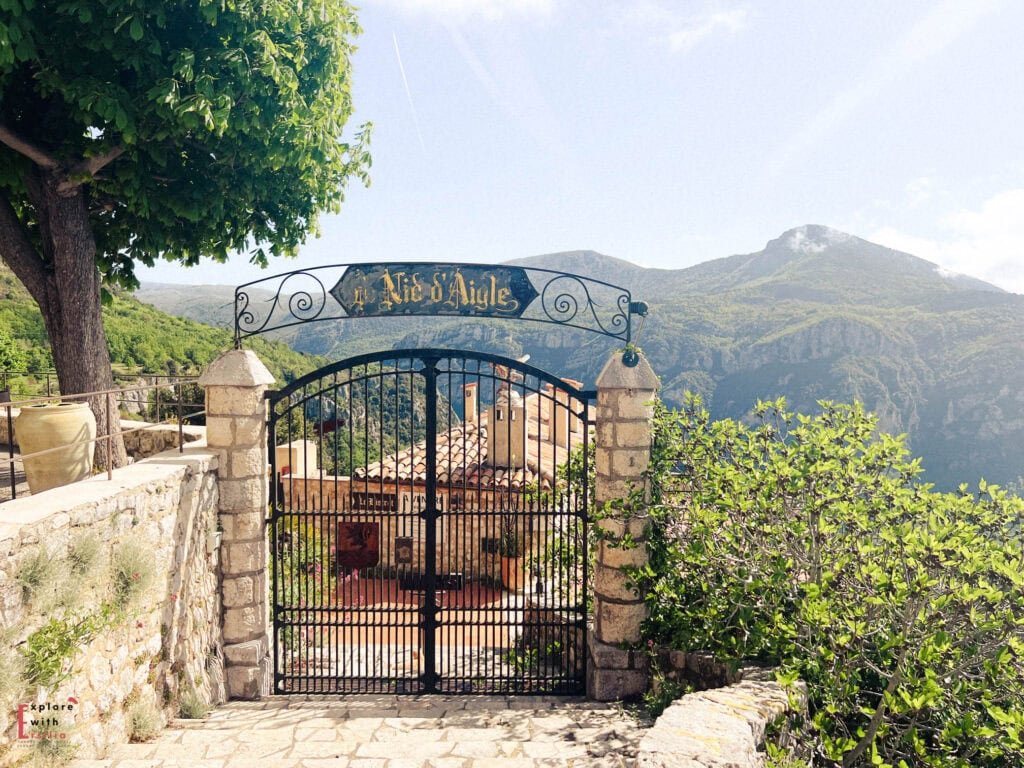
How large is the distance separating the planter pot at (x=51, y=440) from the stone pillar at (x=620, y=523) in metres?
4.68

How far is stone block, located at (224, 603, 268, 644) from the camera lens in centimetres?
582

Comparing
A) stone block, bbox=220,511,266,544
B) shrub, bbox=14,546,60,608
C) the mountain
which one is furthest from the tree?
the mountain

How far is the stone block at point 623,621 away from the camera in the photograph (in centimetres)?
575

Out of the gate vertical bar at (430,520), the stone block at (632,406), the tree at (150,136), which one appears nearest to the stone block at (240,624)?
the gate vertical bar at (430,520)

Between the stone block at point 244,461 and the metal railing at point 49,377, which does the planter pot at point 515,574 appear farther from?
the metal railing at point 49,377

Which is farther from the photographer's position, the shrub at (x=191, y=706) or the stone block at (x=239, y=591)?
the stone block at (x=239, y=591)

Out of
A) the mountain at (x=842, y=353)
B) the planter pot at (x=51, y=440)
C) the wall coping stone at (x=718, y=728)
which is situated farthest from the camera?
the mountain at (x=842, y=353)

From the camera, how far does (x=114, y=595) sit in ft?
13.8

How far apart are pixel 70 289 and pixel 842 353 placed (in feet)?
310

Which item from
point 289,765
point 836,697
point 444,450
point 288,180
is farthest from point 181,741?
point 444,450

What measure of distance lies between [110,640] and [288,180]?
5.94m

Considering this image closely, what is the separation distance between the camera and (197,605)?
539 cm

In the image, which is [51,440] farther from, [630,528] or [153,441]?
[630,528]

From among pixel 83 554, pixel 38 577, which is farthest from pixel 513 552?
pixel 38 577
